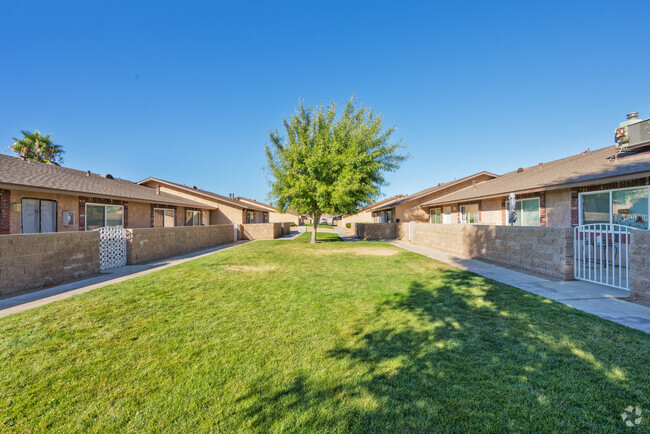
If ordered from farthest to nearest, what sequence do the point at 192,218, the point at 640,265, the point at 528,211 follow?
the point at 192,218, the point at 528,211, the point at 640,265

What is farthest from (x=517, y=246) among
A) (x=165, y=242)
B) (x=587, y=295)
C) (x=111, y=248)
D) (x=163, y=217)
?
(x=163, y=217)

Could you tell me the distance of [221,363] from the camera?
305 centimetres

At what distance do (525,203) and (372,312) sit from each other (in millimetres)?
14082

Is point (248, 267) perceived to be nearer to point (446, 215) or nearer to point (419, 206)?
point (446, 215)

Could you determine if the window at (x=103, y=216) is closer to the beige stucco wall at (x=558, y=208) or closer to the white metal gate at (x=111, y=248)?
the white metal gate at (x=111, y=248)

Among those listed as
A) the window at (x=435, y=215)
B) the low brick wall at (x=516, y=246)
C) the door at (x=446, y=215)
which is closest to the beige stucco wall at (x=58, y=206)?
the low brick wall at (x=516, y=246)

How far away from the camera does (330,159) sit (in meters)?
16.9

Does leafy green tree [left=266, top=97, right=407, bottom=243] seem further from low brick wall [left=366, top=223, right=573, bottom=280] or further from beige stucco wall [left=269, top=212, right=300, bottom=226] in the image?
beige stucco wall [left=269, top=212, right=300, bottom=226]

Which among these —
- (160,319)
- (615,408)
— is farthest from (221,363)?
(615,408)

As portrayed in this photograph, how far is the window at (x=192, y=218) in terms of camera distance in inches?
829

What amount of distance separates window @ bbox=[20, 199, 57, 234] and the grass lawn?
8.62m

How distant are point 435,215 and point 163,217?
21.9 metres

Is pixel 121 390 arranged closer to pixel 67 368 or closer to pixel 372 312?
Result: pixel 67 368

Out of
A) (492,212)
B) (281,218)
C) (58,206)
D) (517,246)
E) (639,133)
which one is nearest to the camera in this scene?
(517,246)
